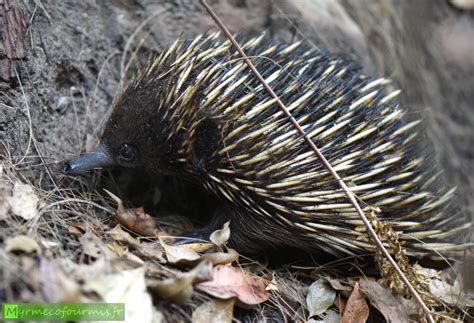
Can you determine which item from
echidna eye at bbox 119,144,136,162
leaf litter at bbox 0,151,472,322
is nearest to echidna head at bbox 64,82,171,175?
echidna eye at bbox 119,144,136,162

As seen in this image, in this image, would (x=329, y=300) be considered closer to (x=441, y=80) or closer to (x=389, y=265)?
(x=389, y=265)

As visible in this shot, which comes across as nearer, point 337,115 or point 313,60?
point 337,115

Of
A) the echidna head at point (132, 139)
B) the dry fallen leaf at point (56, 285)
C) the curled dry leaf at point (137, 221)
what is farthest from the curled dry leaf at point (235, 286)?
the echidna head at point (132, 139)

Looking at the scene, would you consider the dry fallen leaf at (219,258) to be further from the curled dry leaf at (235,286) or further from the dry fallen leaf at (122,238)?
the dry fallen leaf at (122,238)

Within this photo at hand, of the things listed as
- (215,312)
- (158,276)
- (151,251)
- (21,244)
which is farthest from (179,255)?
(21,244)

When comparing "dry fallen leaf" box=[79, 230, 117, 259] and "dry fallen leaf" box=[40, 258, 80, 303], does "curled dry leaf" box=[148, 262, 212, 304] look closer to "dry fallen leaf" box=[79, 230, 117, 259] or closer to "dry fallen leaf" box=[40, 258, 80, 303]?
"dry fallen leaf" box=[79, 230, 117, 259]

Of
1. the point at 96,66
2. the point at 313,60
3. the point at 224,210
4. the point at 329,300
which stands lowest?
the point at 329,300

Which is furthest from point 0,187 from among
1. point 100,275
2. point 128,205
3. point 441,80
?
point 441,80
